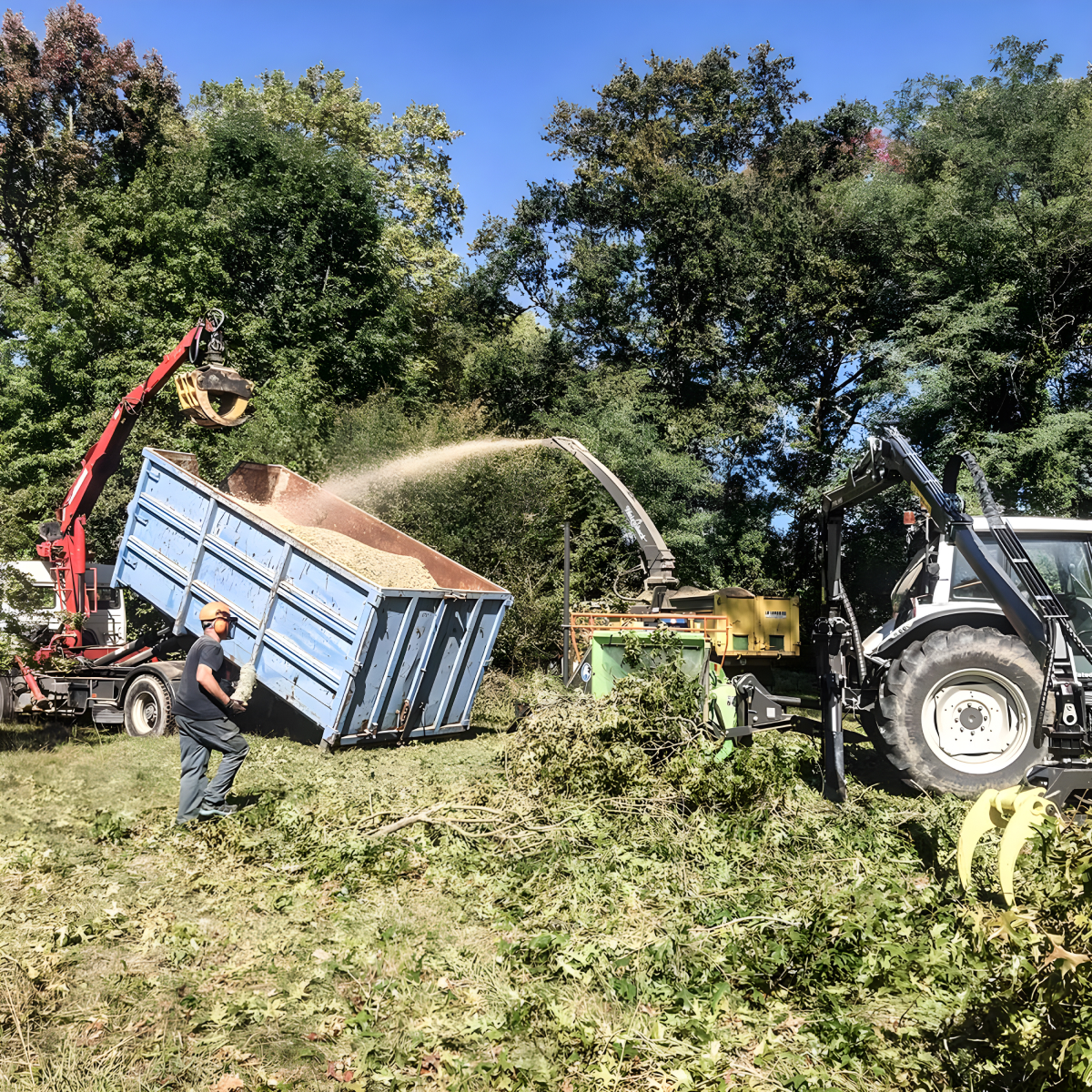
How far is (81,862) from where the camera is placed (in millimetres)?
5762

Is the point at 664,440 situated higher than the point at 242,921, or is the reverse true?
the point at 664,440

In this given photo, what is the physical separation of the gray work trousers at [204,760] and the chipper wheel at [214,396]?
13.2 feet

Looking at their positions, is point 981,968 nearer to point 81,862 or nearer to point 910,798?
point 910,798

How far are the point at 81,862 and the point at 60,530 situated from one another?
6.26 meters

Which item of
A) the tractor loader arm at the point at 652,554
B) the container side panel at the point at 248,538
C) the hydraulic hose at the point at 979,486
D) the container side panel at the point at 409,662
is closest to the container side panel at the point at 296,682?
the container side panel at the point at 409,662

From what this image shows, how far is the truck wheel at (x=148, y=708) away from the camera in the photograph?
10.1 metres

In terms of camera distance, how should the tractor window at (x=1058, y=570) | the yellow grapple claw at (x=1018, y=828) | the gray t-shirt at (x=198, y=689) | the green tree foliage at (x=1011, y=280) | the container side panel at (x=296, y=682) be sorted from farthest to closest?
the green tree foliage at (x=1011, y=280) → the container side panel at (x=296, y=682) → the tractor window at (x=1058, y=570) → the gray t-shirt at (x=198, y=689) → the yellow grapple claw at (x=1018, y=828)

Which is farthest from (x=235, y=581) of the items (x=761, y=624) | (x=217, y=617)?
(x=761, y=624)

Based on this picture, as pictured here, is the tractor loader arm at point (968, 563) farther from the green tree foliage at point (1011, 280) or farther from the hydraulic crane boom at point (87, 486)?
the green tree foliage at point (1011, 280)

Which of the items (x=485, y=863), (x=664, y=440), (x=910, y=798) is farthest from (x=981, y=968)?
(x=664, y=440)

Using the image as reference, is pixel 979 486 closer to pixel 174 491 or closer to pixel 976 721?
pixel 976 721

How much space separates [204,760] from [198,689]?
0.51 meters

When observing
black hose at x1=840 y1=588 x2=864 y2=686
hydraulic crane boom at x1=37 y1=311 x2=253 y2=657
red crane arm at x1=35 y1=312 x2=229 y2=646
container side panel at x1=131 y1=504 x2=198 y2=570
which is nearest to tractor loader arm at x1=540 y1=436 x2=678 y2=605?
black hose at x1=840 y1=588 x2=864 y2=686

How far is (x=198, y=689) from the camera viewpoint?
22.6 ft
